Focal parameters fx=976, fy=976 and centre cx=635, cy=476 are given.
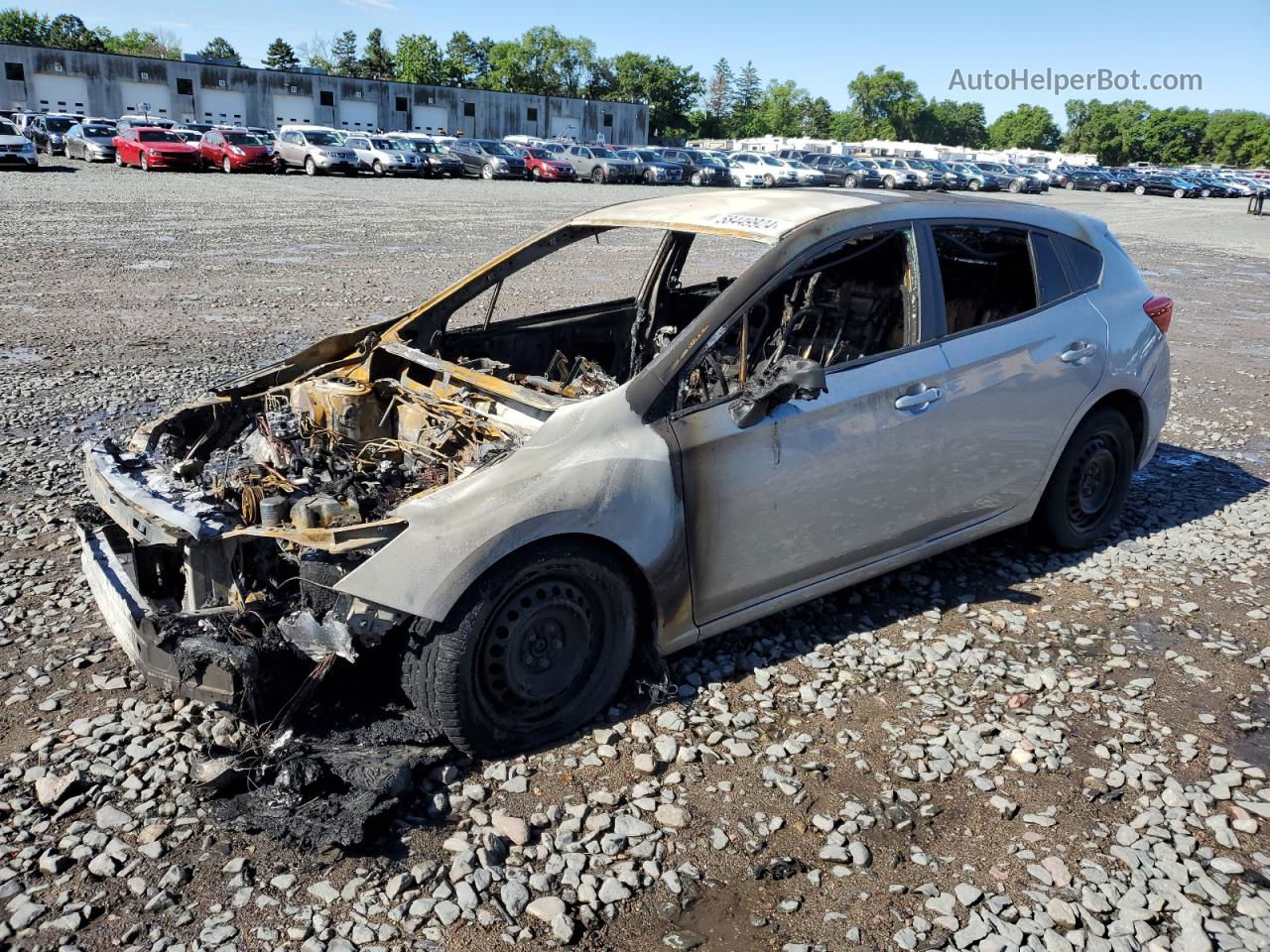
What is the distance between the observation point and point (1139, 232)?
2603 cm

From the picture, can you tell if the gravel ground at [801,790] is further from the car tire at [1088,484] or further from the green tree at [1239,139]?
the green tree at [1239,139]

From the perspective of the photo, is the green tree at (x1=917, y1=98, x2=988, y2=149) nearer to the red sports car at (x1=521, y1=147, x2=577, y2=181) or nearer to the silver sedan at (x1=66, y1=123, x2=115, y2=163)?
the red sports car at (x1=521, y1=147, x2=577, y2=181)

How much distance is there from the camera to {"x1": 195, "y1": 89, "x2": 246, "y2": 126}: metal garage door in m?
64.6

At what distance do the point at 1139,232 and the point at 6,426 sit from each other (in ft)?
88.7

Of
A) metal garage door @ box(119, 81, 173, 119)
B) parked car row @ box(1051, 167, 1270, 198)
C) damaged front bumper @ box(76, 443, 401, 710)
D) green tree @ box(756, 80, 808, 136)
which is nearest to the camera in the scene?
damaged front bumper @ box(76, 443, 401, 710)

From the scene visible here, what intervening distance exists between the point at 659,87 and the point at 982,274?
357ft

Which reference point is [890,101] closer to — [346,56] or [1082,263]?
[346,56]

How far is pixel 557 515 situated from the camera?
126 inches

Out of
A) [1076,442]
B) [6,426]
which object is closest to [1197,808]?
[1076,442]

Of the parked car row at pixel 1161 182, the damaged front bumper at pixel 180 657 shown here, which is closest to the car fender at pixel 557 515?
the damaged front bumper at pixel 180 657

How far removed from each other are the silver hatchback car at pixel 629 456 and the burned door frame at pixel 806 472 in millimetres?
12

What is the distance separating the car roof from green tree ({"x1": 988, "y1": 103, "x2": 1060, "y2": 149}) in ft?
504

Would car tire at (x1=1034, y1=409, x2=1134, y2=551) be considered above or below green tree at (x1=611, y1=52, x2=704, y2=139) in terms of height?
below

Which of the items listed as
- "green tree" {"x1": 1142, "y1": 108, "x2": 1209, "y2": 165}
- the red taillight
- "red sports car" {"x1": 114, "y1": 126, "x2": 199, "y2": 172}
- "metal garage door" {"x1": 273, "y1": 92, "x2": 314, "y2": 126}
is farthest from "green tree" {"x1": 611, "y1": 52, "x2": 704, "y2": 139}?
the red taillight
